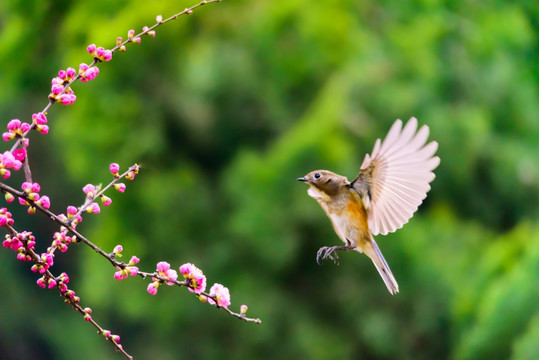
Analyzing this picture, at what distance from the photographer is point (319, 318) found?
5387 millimetres

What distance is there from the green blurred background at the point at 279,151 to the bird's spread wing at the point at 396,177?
116 inches

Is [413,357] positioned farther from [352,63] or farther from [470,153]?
[352,63]

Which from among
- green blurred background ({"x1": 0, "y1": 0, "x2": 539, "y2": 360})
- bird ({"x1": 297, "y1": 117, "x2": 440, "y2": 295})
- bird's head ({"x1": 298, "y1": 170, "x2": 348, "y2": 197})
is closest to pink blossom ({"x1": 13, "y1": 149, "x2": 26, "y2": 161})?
bird ({"x1": 297, "y1": 117, "x2": 440, "y2": 295})

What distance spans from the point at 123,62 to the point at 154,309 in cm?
161

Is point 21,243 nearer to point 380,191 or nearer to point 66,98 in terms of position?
Answer: point 66,98

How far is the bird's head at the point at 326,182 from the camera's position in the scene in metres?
1.88

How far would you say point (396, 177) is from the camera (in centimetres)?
177

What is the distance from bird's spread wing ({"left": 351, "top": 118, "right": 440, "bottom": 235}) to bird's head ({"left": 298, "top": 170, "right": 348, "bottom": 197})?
0.13ft

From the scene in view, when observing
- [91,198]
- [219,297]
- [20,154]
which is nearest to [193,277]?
[219,297]

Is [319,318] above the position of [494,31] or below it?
below

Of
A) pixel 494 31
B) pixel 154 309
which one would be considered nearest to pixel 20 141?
pixel 494 31

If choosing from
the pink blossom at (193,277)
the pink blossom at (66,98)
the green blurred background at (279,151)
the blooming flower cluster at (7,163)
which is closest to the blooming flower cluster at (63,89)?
the pink blossom at (66,98)

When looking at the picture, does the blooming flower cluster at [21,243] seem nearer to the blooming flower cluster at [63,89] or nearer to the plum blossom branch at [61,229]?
the plum blossom branch at [61,229]

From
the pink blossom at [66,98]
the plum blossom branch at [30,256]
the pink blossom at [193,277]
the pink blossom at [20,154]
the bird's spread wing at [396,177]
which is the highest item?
the bird's spread wing at [396,177]
